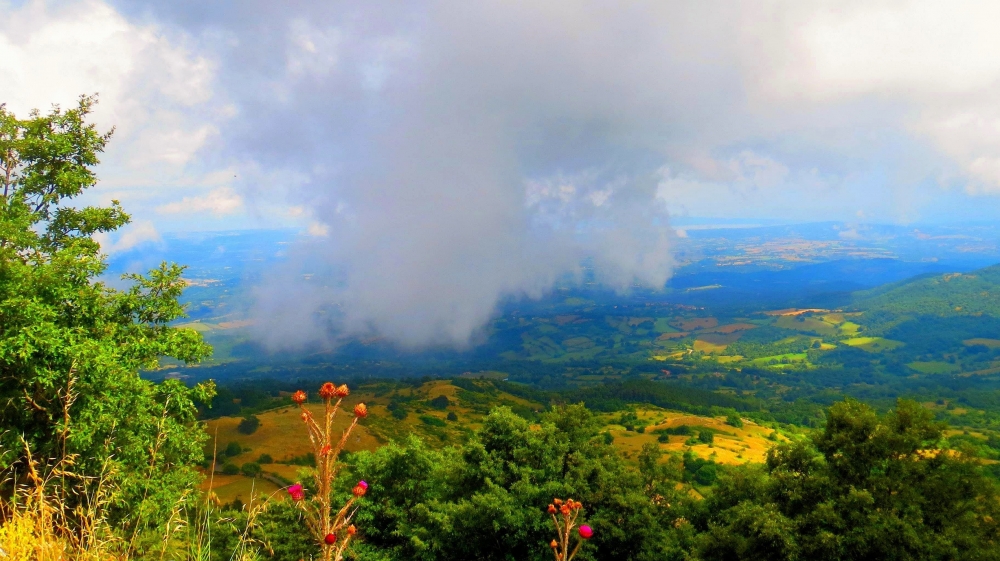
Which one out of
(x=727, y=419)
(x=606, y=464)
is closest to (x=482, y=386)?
(x=727, y=419)

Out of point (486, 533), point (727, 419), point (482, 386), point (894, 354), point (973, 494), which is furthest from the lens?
point (894, 354)

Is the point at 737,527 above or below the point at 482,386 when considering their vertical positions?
above

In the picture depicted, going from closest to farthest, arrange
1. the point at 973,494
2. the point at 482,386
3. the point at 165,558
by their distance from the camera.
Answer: the point at 165,558, the point at 973,494, the point at 482,386

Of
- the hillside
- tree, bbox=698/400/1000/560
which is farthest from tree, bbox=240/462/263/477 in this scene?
tree, bbox=698/400/1000/560

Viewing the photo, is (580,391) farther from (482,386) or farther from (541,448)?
(541,448)

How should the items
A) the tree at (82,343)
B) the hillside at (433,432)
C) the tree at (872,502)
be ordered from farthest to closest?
the hillside at (433,432)
the tree at (872,502)
the tree at (82,343)

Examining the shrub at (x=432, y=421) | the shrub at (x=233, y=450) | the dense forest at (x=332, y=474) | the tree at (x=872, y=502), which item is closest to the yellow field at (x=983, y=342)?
the shrub at (x=432, y=421)

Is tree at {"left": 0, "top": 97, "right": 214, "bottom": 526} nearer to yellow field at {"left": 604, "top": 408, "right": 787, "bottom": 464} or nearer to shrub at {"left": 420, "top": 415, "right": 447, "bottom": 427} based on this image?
yellow field at {"left": 604, "top": 408, "right": 787, "bottom": 464}

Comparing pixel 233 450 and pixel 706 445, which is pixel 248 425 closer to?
pixel 233 450

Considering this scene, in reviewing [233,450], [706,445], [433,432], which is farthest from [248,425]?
[706,445]

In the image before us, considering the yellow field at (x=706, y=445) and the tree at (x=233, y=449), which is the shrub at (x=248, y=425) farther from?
the yellow field at (x=706, y=445)
